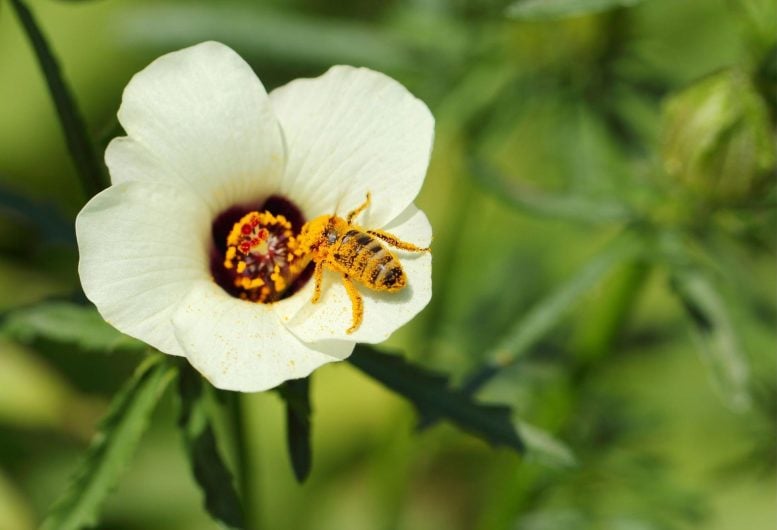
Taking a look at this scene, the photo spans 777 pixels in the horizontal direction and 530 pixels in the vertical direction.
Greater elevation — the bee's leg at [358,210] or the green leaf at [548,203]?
the bee's leg at [358,210]

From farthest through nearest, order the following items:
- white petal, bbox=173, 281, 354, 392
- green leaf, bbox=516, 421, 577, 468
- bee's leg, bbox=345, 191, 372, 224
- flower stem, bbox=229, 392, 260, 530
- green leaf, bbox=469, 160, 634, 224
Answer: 1. green leaf, bbox=469, 160, 634, 224
2. flower stem, bbox=229, 392, 260, 530
3. green leaf, bbox=516, 421, 577, 468
4. bee's leg, bbox=345, 191, 372, 224
5. white petal, bbox=173, 281, 354, 392

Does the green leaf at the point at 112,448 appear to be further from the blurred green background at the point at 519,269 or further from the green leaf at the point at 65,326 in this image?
the blurred green background at the point at 519,269

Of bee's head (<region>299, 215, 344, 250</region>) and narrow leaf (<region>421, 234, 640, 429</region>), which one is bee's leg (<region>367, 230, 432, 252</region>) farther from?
narrow leaf (<region>421, 234, 640, 429</region>)

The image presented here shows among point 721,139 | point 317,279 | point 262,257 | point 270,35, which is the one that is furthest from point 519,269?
point 317,279

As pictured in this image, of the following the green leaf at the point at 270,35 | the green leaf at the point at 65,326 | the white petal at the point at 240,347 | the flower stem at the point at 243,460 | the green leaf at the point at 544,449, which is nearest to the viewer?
the white petal at the point at 240,347

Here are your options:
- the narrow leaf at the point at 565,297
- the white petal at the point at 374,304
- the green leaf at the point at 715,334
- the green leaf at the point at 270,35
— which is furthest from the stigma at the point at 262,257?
the green leaf at the point at 270,35

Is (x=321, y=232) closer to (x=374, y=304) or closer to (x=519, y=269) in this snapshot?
(x=374, y=304)

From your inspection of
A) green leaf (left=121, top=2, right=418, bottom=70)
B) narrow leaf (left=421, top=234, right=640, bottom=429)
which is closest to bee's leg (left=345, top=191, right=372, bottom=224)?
narrow leaf (left=421, top=234, right=640, bottom=429)
